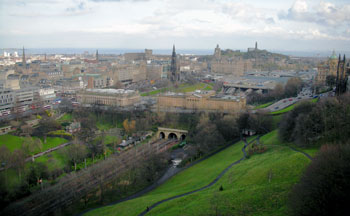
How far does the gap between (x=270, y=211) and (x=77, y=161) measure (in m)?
24.9

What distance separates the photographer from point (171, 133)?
49094mm

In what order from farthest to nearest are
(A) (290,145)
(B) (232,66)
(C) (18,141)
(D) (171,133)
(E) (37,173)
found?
(B) (232,66) < (D) (171,133) < (C) (18,141) < (E) (37,173) < (A) (290,145)

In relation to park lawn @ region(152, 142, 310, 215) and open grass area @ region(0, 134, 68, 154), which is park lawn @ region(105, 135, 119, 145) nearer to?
open grass area @ region(0, 134, 68, 154)

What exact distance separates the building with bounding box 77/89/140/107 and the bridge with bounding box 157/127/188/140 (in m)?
14.8

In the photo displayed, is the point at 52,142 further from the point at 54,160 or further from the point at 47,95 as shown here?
the point at 47,95

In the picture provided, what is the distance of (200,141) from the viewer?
37719 mm

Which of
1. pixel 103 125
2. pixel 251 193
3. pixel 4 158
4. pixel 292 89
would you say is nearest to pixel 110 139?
pixel 103 125

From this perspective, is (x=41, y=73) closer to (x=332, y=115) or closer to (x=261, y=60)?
(x=332, y=115)

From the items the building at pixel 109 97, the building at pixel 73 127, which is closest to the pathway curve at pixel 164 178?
the building at pixel 73 127

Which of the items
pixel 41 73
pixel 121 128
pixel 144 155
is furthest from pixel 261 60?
pixel 144 155

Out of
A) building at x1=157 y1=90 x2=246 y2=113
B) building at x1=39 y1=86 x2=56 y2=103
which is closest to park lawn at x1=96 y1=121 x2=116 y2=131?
building at x1=157 y1=90 x2=246 y2=113

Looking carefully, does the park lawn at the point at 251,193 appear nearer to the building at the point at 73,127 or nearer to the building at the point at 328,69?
the building at the point at 73,127

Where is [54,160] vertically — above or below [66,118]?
below

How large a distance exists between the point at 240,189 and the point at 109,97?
4762 cm
